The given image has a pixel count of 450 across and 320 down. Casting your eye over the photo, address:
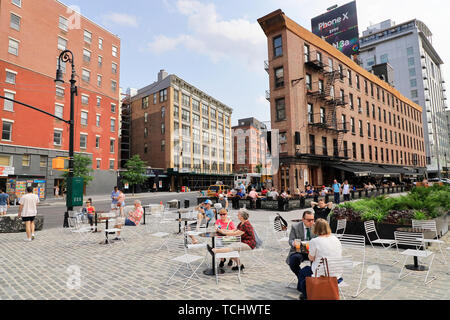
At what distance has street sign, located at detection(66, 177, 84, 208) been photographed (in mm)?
12047

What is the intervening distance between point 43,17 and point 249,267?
4352 cm

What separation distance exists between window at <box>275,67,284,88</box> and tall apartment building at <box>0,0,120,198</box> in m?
29.0

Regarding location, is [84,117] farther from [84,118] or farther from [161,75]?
[161,75]

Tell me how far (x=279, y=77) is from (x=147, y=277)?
23.7 m

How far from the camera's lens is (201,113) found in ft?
199

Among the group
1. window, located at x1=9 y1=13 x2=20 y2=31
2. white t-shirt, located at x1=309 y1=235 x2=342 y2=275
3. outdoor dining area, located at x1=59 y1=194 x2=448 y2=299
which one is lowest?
outdoor dining area, located at x1=59 y1=194 x2=448 y2=299

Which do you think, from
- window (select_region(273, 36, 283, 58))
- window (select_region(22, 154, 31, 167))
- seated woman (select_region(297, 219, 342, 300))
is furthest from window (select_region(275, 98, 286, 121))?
window (select_region(22, 154, 31, 167))

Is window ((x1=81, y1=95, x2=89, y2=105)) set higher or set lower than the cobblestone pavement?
higher

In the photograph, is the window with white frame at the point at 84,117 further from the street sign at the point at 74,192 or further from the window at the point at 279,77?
the street sign at the point at 74,192

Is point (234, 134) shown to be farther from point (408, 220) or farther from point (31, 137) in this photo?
point (408, 220)

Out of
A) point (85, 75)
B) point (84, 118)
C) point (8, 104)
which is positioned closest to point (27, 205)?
point (8, 104)

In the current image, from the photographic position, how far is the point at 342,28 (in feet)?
112

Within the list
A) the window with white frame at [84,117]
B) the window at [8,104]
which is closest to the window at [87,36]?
the window with white frame at [84,117]

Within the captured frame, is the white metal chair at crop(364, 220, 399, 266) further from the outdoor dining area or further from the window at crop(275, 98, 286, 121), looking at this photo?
the window at crop(275, 98, 286, 121)
